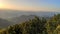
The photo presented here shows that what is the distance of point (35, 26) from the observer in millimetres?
3908

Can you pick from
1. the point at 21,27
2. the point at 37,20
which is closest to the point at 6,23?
the point at 21,27

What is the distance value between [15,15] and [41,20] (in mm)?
675

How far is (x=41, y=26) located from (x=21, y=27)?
18.8 inches

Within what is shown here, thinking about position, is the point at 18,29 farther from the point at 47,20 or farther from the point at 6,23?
the point at 47,20

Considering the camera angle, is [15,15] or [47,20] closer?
[47,20]

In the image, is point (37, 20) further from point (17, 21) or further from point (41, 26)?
point (17, 21)

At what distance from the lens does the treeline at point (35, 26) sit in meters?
3.68

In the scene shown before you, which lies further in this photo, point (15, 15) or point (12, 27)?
point (15, 15)

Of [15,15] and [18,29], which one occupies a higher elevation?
[15,15]

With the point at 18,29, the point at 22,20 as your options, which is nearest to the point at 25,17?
the point at 22,20

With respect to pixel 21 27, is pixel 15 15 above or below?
above

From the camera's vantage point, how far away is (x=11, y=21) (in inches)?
155

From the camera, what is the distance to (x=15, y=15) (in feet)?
13.5

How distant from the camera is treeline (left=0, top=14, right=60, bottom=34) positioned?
3676 mm
